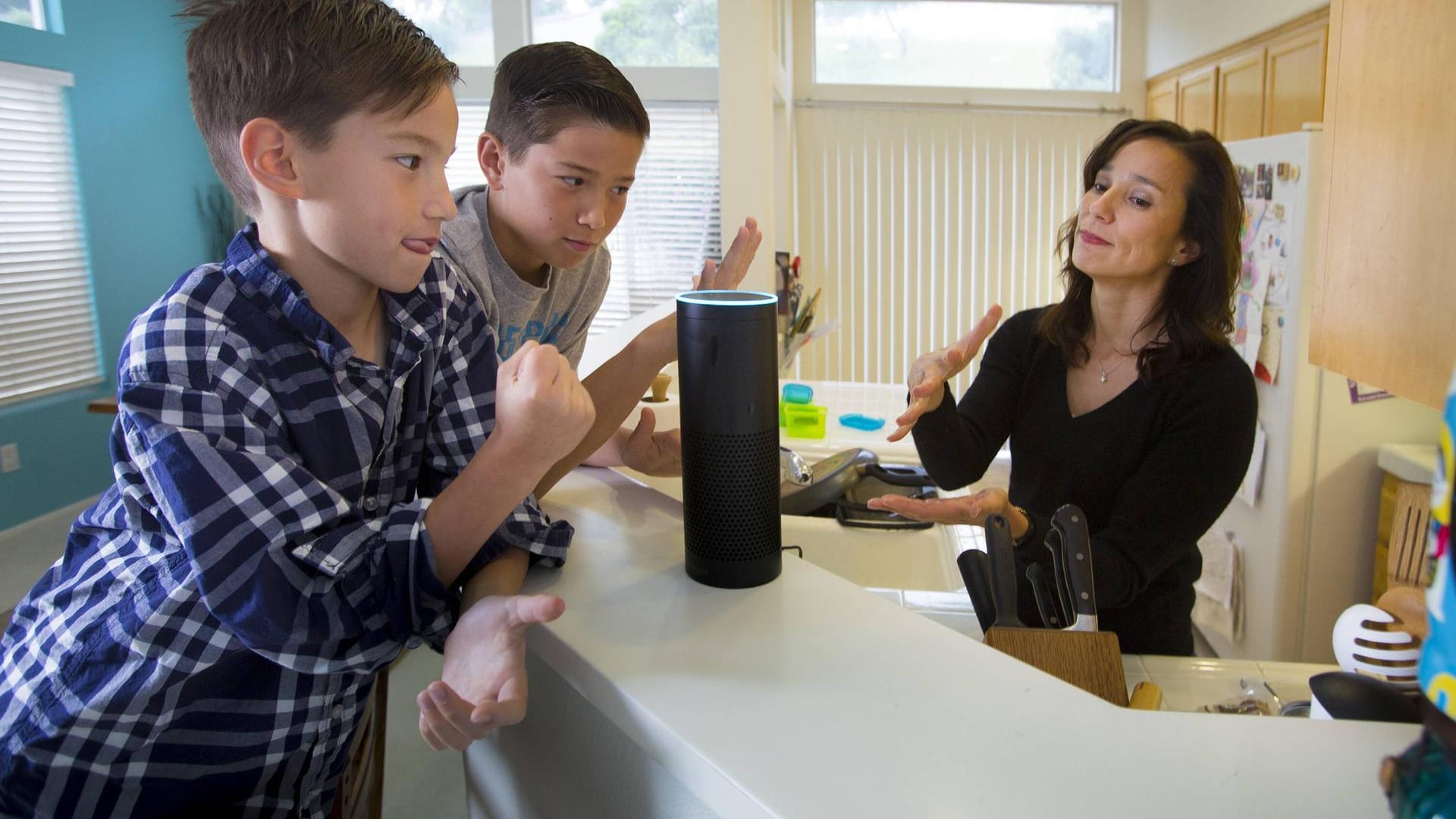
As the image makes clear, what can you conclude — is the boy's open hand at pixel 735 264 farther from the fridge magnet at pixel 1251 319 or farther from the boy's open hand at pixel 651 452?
the fridge magnet at pixel 1251 319

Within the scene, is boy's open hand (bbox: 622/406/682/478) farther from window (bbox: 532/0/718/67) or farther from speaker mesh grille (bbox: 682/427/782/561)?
window (bbox: 532/0/718/67)

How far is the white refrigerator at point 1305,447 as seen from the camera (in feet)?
7.81

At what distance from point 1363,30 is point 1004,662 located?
867 millimetres

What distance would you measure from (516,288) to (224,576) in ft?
2.09

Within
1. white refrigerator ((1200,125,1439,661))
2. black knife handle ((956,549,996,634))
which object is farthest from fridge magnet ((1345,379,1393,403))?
black knife handle ((956,549,996,634))

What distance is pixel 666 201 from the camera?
508 centimetres

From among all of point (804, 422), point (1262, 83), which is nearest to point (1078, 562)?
point (804, 422)

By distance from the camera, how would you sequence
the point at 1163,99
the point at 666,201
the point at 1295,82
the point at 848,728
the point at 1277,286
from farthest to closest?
the point at 666,201, the point at 1163,99, the point at 1295,82, the point at 1277,286, the point at 848,728

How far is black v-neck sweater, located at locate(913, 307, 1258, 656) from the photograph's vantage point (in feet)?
4.12

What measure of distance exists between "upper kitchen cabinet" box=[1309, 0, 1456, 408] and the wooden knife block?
0.43m

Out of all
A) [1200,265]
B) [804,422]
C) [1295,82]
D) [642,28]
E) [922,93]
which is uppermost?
[642,28]

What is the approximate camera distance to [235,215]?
201 inches

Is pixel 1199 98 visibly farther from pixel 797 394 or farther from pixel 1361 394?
pixel 797 394

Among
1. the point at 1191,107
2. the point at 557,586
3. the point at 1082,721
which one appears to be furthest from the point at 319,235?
the point at 1191,107
